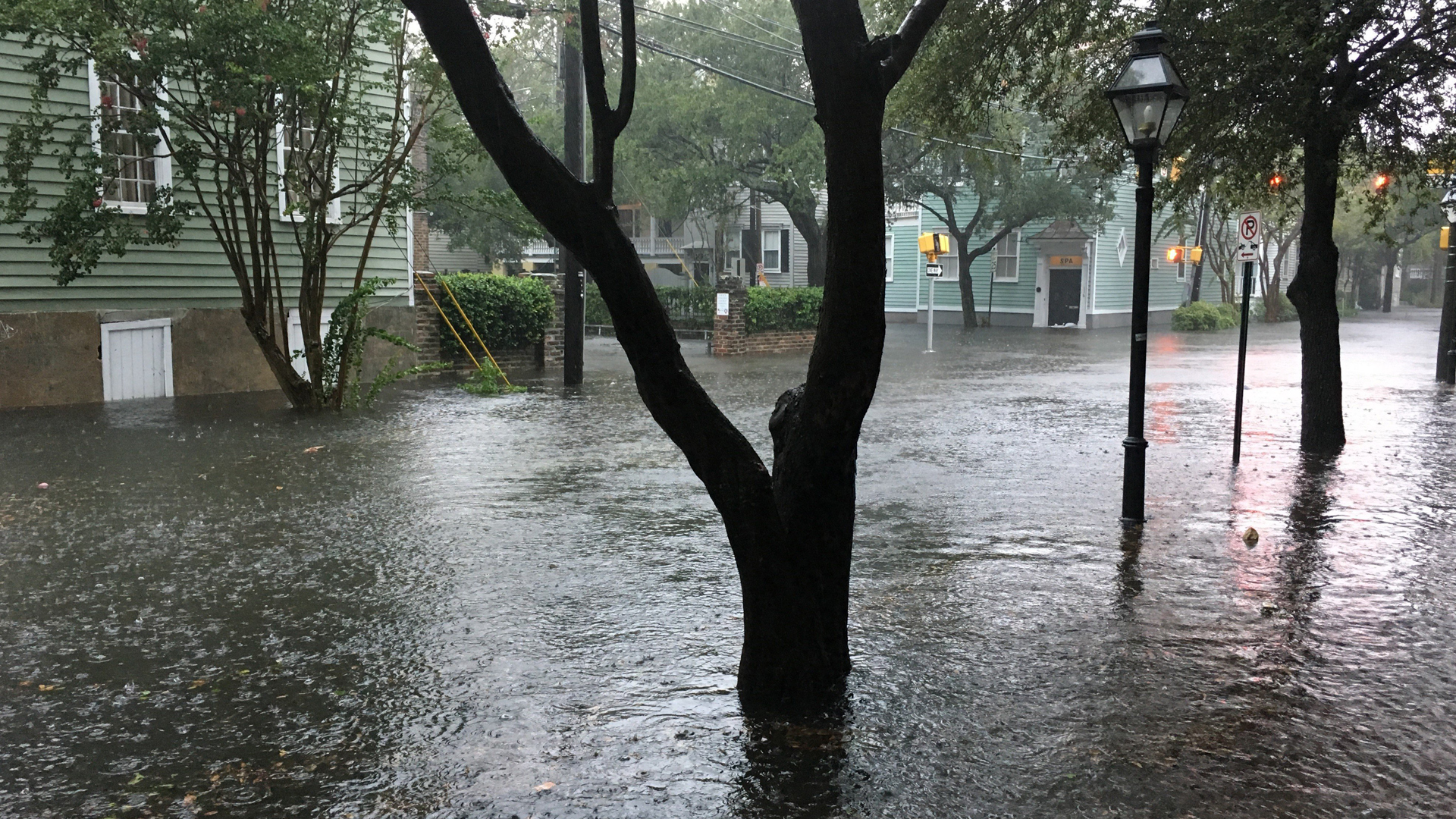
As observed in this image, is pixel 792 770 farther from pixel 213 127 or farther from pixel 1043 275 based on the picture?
pixel 1043 275

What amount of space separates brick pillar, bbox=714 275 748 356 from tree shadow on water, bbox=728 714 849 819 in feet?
73.4

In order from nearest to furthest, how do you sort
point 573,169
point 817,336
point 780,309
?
point 817,336, point 573,169, point 780,309

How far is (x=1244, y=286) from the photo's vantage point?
11.5 metres

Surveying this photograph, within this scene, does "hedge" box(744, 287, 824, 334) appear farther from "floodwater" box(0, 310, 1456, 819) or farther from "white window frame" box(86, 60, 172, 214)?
"floodwater" box(0, 310, 1456, 819)

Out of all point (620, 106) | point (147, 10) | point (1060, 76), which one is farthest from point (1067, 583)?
point (147, 10)

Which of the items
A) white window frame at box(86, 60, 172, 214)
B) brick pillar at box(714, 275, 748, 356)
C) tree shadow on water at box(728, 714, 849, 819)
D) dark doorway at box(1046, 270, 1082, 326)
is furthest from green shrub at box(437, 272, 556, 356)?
dark doorway at box(1046, 270, 1082, 326)

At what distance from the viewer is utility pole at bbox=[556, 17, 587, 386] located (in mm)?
18234

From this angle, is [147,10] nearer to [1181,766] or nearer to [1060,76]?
[1060,76]

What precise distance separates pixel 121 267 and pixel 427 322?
5.46m

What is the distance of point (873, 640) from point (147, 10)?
10956mm

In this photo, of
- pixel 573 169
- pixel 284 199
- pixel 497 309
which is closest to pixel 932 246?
pixel 497 309

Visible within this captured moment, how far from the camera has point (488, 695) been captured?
499cm

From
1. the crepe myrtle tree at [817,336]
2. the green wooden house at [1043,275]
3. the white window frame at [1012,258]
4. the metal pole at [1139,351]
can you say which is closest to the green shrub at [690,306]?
the green wooden house at [1043,275]

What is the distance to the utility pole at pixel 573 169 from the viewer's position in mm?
18234
